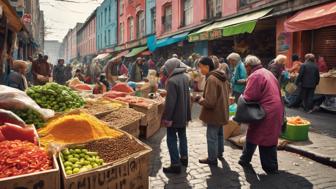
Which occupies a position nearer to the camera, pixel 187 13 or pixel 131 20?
pixel 187 13

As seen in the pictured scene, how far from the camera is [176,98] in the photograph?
18.4 feet

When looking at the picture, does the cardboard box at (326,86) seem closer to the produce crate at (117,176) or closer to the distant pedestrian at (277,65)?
the distant pedestrian at (277,65)

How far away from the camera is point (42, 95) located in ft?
22.3

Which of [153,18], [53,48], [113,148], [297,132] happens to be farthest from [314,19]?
[53,48]

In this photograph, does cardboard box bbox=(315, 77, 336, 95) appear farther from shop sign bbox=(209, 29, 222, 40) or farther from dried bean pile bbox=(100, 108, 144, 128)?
dried bean pile bbox=(100, 108, 144, 128)

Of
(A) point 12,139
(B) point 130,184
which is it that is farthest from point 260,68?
(A) point 12,139

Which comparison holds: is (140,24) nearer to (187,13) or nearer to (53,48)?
(187,13)

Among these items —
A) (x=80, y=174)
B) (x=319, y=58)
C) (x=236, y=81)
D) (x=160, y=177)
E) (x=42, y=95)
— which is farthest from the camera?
(x=319, y=58)

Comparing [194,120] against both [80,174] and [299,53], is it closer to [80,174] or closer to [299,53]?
[299,53]

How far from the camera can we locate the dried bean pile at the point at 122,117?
675 cm

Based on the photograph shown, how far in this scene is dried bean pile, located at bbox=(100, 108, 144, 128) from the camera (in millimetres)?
6747

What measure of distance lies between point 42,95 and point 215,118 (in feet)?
10.9

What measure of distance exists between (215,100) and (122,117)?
2.17 meters

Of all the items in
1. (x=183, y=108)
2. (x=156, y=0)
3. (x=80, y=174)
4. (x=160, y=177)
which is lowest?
(x=160, y=177)
